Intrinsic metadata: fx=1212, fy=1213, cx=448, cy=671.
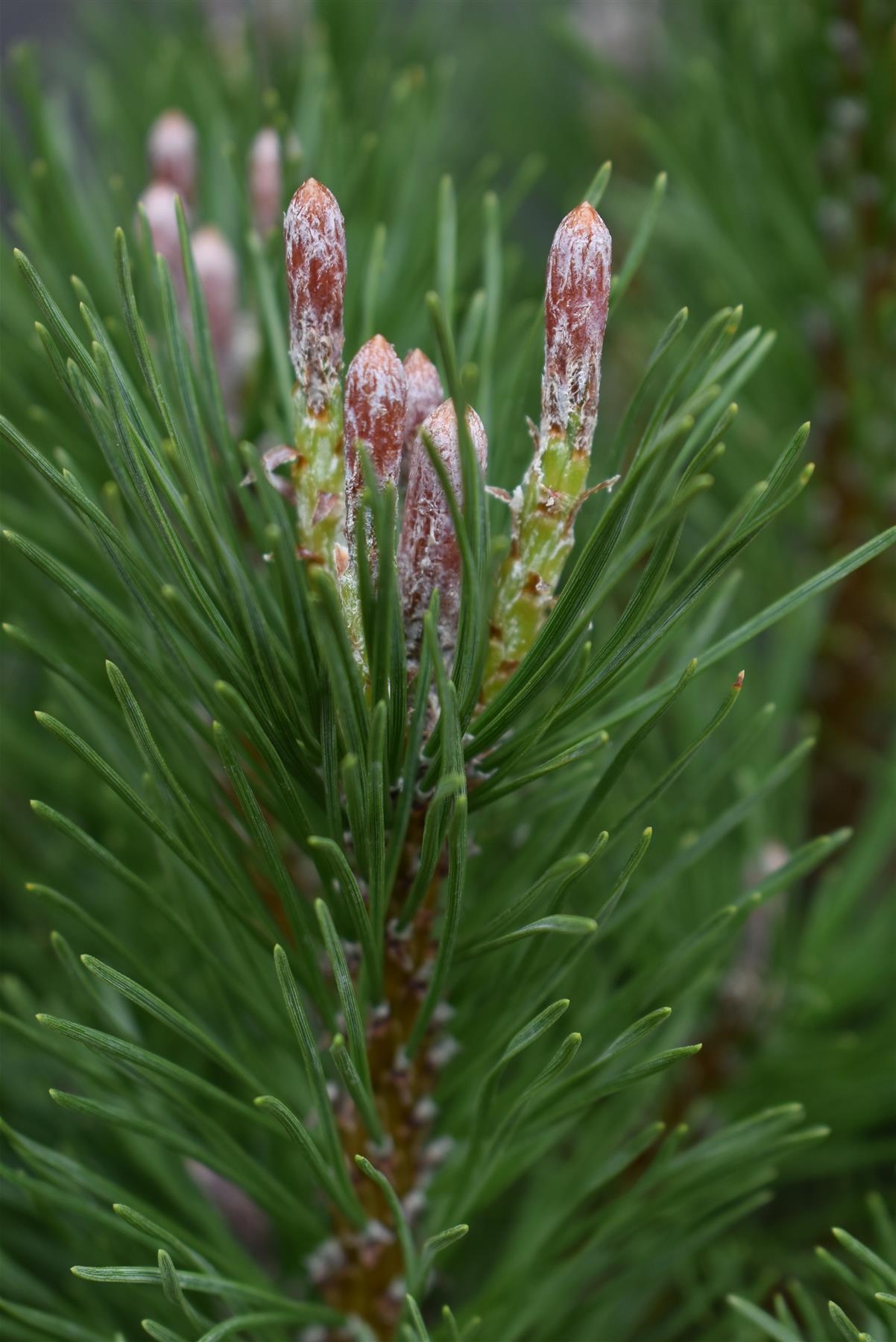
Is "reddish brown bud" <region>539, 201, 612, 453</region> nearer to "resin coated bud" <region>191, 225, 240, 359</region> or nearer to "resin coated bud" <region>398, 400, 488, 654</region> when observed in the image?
"resin coated bud" <region>398, 400, 488, 654</region>

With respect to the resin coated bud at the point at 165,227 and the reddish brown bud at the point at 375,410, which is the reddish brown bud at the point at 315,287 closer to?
the reddish brown bud at the point at 375,410

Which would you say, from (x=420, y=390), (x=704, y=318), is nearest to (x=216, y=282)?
(x=420, y=390)

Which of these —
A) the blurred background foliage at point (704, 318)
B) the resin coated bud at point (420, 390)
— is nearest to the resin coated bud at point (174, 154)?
the blurred background foliage at point (704, 318)

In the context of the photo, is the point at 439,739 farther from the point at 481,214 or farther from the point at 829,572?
the point at 481,214

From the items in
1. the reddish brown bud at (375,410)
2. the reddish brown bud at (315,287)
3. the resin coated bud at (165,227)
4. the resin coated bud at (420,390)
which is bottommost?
the reddish brown bud at (375,410)

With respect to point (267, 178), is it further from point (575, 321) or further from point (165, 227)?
point (575, 321)

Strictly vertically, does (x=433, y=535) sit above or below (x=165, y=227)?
below
